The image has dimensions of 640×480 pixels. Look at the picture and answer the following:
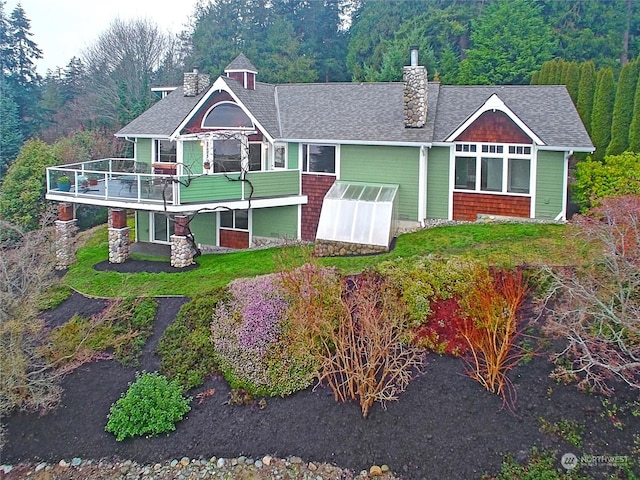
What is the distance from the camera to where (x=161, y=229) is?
73.5 feet

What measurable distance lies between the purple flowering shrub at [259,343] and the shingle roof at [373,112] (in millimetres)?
8255

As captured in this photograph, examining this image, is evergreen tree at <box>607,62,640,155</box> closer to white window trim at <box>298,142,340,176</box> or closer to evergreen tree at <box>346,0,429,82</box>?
white window trim at <box>298,142,340,176</box>

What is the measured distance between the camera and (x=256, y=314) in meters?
12.7

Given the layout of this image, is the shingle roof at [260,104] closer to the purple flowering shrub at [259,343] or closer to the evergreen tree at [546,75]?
the purple flowering shrub at [259,343]

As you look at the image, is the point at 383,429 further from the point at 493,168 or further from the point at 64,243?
the point at 64,243

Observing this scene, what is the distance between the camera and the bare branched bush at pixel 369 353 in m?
10.6

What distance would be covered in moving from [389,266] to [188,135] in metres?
10.5

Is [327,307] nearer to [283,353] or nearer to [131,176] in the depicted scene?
[283,353]

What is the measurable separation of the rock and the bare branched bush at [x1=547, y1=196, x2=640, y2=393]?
390 cm

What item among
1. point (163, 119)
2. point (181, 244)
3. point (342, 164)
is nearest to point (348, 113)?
point (342, 164)

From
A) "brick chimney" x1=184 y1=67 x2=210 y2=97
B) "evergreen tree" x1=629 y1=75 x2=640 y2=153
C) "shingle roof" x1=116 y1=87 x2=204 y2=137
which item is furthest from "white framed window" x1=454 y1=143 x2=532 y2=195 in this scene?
"brick chimney" x1=184 y1=67 x2=210 y2=97

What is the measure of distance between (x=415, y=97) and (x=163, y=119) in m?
10.7

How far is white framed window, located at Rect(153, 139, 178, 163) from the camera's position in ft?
71.9

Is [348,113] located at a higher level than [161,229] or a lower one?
higher
